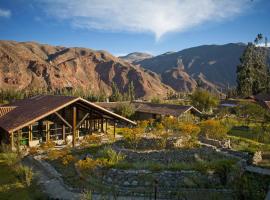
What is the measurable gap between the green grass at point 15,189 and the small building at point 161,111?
80.8ft

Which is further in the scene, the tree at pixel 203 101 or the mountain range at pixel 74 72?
the mountain range at pixel 74 72

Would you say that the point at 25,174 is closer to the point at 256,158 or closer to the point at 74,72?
the point at 256,158

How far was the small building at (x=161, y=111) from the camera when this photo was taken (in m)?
38.2

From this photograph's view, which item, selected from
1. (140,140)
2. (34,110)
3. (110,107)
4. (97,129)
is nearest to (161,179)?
(140,140)

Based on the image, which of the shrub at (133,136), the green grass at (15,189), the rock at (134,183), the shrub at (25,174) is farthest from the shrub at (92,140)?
the rock at (134,183)

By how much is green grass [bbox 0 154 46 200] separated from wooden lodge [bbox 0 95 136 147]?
5166mm

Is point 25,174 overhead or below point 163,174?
below

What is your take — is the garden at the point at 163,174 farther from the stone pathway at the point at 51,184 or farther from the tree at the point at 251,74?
the tree at the point at 251,74

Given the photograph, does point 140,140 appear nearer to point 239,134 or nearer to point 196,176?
point 196,176

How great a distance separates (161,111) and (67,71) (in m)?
111

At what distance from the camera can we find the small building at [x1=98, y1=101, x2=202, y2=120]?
1505 inches

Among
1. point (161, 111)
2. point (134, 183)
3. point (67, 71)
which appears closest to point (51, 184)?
point (134, 183)

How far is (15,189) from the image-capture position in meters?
13.9

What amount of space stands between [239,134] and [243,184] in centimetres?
1880
